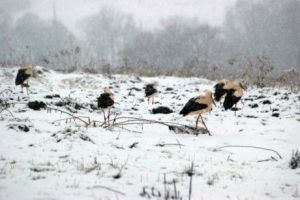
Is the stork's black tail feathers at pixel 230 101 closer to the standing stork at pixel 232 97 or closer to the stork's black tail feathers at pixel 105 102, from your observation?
the standing stork at pixel 232 97

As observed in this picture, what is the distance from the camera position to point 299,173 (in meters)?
4.13

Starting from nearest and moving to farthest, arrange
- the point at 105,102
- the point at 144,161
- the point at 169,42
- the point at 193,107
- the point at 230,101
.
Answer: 1. the point at 144,161
2. the point at 193,107
3. the point at 105,102
4. the point at 230,101
5. the point at 169,42

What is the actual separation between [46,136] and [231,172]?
2850 mm

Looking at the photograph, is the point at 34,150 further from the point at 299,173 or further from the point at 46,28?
the point at 46,28

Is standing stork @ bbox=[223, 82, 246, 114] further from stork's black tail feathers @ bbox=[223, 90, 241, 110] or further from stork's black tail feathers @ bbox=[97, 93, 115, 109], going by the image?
stork's black tail feathers @ bbox=[97, 93, 115, 109]

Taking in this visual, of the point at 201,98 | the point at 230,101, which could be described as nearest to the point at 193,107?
the point at 201,98

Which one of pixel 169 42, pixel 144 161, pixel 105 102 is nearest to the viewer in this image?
pixel 144 161

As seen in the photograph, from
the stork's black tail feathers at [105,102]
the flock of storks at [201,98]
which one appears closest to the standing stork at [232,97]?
the flock of storks at [201,98]

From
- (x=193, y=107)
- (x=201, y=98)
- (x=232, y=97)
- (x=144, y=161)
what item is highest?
(x=201, y=98)

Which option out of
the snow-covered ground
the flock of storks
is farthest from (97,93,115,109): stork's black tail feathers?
the snow-covered ground

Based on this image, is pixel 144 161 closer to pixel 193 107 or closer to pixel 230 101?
pixel 193 107

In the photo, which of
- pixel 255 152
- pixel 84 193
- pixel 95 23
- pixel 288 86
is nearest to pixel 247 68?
pixel 288 86

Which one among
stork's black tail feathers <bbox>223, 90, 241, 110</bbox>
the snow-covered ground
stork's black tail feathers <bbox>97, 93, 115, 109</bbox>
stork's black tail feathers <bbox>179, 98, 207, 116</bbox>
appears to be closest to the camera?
the snow-covered ground

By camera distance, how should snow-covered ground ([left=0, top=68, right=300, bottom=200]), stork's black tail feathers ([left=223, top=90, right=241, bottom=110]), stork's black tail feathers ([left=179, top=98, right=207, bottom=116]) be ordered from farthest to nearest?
stork's black tail feathers ([left=223, top=90, right=241, bottom=110]), stork's black tail feathers ([left=179, top=98, right=207, bottom=116]), snow-covered ground ([left=0, top=68, right=300, bottom=200])
